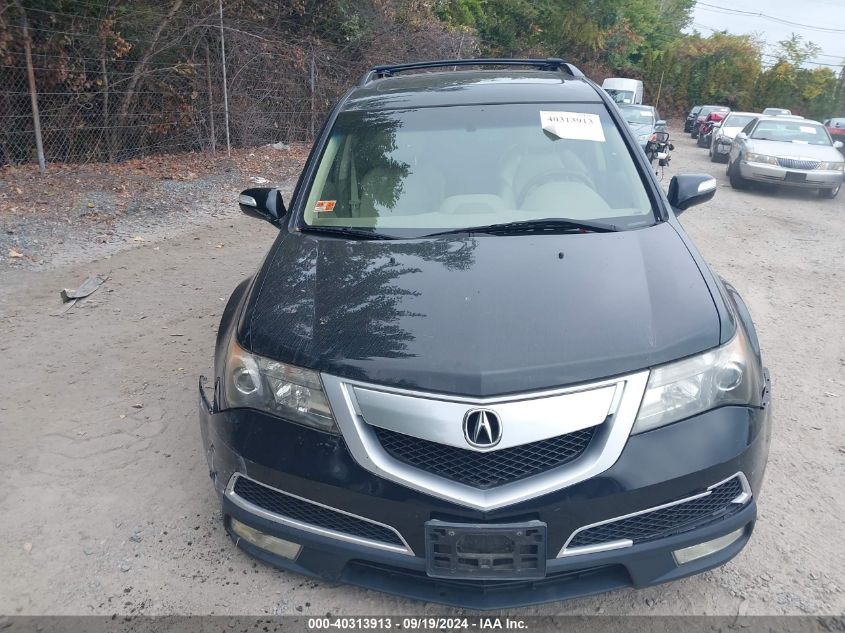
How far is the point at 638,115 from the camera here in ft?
53.8

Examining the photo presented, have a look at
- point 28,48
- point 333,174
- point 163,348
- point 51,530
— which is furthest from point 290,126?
point 51,530

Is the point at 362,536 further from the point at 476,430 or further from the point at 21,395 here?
the point at 21,395

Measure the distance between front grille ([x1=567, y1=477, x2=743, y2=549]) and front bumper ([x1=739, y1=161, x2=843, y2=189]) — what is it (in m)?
11.9

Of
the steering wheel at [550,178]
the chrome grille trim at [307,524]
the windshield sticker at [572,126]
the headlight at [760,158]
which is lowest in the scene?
the headlight at [760,158]

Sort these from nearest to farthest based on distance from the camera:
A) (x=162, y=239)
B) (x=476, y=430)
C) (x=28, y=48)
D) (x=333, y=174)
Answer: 1. (x=476, y=430)
2. (x=333, y=174)
3. (x=162, y=239)
4. (x=28, y=48)

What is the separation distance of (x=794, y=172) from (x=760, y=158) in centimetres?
64

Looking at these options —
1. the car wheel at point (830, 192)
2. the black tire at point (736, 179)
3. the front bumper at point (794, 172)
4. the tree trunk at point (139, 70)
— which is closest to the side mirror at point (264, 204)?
the tree trunk at point (139, 70)

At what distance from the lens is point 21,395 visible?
4137mm

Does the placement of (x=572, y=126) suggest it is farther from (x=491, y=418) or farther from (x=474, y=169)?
(x=491, y=418)

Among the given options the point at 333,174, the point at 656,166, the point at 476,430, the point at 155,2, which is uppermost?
the point at 155,2

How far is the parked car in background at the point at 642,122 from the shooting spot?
1426 centimetres

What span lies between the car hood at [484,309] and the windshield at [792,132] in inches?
484

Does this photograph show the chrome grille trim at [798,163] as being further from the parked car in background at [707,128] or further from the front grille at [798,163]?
the parked car in background at [707,128]

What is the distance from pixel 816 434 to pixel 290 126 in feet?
42.3
